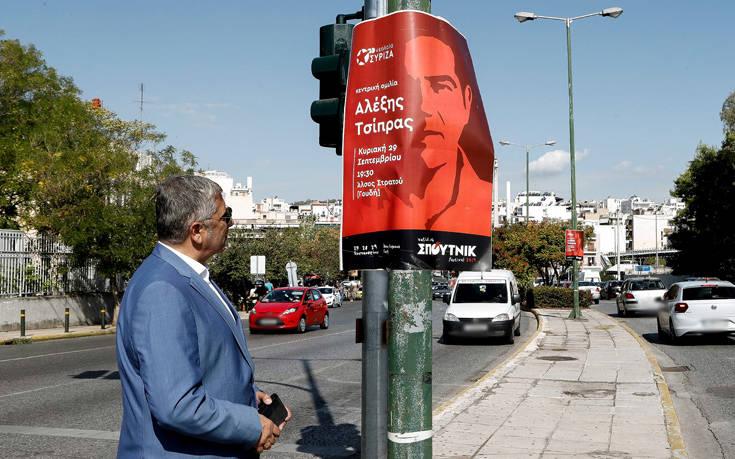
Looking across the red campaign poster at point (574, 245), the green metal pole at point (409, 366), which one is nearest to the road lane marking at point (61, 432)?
the green metal pole at point (409, 366)

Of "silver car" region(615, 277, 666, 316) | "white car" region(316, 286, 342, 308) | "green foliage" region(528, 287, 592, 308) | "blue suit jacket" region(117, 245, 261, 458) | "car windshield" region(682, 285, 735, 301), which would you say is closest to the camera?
"blue suit jacket" region(117, 245, 261, 458)

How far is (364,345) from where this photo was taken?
492 cm

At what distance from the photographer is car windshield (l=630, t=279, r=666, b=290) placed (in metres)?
31.6

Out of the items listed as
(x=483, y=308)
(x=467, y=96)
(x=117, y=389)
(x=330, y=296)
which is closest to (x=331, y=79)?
(x=467, y=96)

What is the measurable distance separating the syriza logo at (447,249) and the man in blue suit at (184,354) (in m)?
1.16

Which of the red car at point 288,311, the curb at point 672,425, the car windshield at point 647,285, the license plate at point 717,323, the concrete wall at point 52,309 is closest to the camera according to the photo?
the curb at point 672,425

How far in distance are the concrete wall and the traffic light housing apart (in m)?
21.7

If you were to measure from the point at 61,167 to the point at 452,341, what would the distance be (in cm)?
1543

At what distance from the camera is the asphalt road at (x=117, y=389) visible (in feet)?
24.1

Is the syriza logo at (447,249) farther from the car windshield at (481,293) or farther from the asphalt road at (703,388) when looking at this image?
the car windshield at (481,293)

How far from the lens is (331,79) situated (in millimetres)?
5188

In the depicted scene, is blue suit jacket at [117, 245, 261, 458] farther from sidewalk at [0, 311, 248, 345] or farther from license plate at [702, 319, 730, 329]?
sidewalk at [0, 311, 248, 345]

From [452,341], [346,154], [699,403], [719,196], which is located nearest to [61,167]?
[452,341]

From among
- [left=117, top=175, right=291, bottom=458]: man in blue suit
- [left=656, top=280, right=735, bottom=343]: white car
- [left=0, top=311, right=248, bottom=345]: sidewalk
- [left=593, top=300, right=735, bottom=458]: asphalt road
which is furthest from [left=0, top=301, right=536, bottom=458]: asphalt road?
[left=117, top=175, right=291, bottom=458]: man in blue suit
